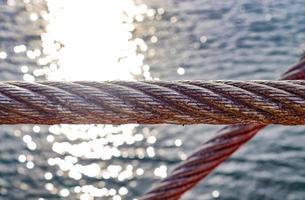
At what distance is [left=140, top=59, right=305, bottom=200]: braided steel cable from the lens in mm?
1028

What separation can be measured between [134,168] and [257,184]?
87 cm

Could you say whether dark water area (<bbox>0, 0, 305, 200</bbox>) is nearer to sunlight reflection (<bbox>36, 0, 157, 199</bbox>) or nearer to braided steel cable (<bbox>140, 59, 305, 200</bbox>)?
sunlight reflection (<bbox>36, 0, 157, 199</bbox>)

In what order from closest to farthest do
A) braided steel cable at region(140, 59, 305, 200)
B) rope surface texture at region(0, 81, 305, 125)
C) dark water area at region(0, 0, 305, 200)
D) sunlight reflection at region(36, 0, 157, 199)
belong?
rope surface texture at region(0, 81, 305, 125), braided steel cable at region(140, 59, 305, 200), dark water area at region(0, 0, 305, 200), sunlight reflection at region(36, 0, 157, 199)

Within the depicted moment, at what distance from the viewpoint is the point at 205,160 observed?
1.04 meters

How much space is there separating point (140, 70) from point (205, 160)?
4.52 m

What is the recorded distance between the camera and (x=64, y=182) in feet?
15.1

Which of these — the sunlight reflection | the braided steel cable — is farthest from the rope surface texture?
the sunlight reflection

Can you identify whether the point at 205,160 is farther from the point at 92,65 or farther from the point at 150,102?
the point at 92,65

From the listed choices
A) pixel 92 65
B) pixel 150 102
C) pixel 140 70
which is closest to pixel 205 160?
pixel 150 102

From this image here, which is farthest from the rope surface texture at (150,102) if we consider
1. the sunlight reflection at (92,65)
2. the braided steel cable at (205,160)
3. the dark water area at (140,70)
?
the sunlight reflection at (92,65)

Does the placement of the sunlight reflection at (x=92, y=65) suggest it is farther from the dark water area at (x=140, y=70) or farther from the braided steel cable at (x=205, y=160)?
the braided steel cable at (x=205, y=160)

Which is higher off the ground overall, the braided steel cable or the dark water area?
the dark water area

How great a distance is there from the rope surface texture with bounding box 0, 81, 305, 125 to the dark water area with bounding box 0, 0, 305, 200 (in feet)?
11.9

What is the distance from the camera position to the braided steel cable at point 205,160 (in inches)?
40.5
